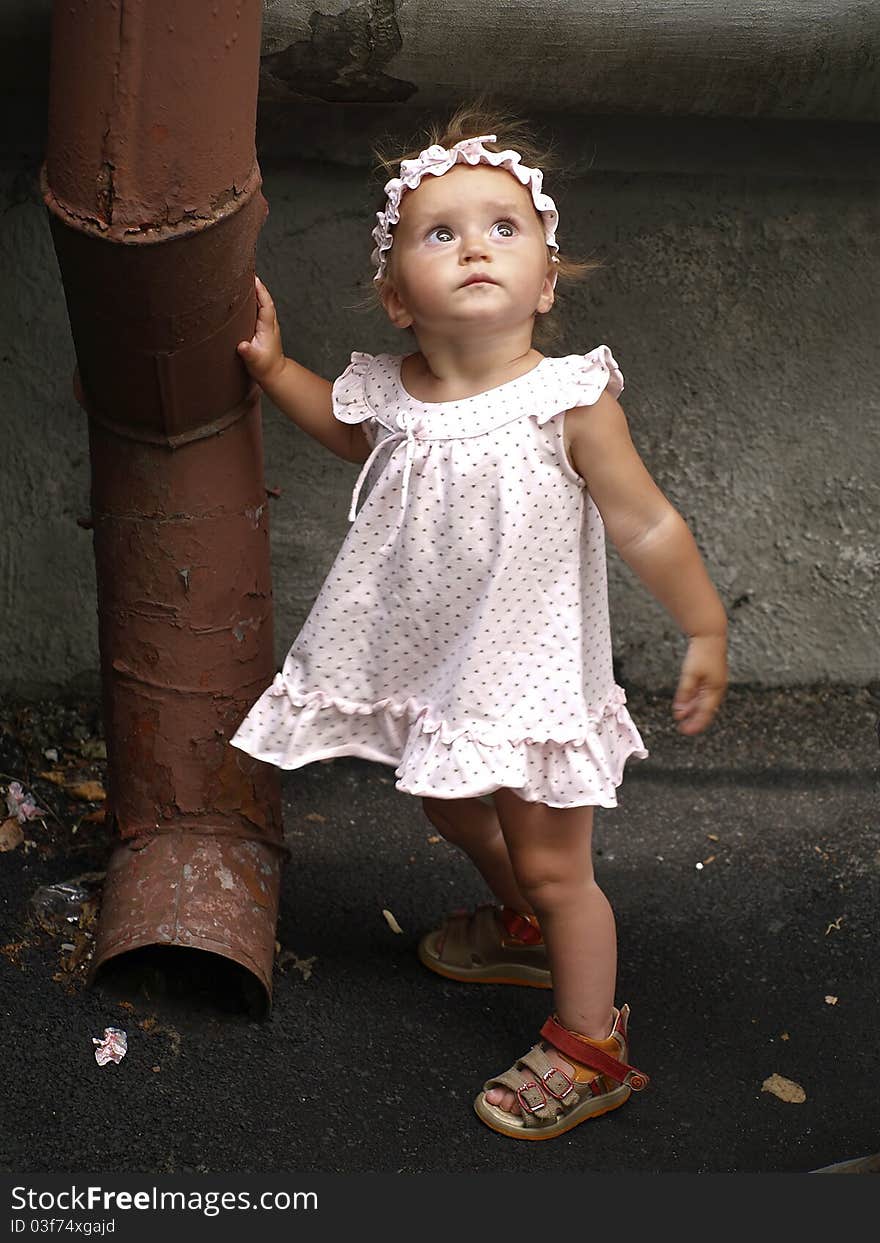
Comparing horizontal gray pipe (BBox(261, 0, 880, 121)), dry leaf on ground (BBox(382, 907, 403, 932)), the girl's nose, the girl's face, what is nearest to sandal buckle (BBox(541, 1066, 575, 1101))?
dry leaf on ground (BBox(382, 907, 403, 932))

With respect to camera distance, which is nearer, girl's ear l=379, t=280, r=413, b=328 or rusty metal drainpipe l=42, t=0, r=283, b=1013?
rusty metal drainpipe l=42, t=0, r=283, b=1013

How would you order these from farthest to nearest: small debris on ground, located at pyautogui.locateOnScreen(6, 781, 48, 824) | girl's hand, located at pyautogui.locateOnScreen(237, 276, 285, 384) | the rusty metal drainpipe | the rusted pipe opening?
small debris on ground, located at pyautogui.locateOnScreen(6, 781, 48, 824), the rusted pipe opening, girl's hand, located at pyautogui.locateOnScreen(237, 276, 285, 384), the rusty metal drainpipe

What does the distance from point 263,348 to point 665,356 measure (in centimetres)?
123

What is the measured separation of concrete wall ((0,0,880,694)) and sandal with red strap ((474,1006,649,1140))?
133 cm

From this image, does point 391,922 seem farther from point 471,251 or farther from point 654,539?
point 471,251

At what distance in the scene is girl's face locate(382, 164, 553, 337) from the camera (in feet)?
6.76

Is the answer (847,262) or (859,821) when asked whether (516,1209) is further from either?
(847,262)

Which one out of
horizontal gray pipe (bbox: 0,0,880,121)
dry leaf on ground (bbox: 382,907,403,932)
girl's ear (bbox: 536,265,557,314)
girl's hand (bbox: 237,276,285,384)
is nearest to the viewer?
girl's ear (bbox: 536,265,557,314)

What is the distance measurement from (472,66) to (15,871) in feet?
5.87

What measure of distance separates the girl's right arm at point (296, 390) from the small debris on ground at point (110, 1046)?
3.41 ft

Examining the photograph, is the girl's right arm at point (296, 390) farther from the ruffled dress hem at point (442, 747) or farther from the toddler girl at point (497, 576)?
the ruffled dress hem at point (442, 747)

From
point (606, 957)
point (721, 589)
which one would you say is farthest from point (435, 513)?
point (721, 589)

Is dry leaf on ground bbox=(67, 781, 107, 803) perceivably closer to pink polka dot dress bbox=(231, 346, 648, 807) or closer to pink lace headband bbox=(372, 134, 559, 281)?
pink polka dot dress bbox=(231, 346, 648, 807)

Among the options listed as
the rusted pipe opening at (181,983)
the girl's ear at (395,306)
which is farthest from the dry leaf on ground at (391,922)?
the girl's ear at (395,306)
